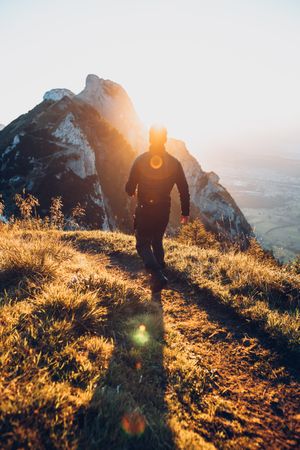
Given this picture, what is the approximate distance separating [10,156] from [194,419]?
165 feet

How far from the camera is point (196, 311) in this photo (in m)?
4.70

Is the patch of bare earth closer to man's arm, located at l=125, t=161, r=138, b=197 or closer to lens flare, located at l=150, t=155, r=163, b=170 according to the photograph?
man's arm, located at l=125, t=161, r=138, b=197

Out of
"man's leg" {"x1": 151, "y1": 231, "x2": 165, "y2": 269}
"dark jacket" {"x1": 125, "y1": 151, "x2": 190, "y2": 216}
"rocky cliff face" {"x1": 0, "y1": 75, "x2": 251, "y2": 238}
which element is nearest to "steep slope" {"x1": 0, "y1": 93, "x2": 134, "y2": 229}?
"rocky cliff face" {"x1": 0, "y1": 75, "x2": 251, "y2": 238}

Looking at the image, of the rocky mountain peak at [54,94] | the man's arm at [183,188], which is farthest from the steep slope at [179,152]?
the man's arm at [183,188]

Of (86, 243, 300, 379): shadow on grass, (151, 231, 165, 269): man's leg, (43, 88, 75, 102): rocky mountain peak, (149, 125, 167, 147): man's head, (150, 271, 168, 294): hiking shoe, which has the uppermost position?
(43, 88, 75, 102): rocky mountain peak

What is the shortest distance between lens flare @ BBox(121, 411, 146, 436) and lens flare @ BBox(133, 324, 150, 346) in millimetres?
1188

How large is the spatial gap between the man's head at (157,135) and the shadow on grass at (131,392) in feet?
8.90

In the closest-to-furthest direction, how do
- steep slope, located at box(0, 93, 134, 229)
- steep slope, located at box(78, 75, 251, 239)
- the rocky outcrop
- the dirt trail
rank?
the dirt trail, steep slope, located at box(0, 93, 134, 229), the rocky outcrop, steep slope, located at box(78, 75, 251, 239)

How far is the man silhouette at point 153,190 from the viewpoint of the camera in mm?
4969

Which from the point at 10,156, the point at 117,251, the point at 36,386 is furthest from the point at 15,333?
the point at 10,156

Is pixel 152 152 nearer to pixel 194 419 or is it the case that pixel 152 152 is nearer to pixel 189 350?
pixel 189 350

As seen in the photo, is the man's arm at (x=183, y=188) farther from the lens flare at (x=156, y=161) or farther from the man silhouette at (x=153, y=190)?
the lens flare at (x=156, y=161)

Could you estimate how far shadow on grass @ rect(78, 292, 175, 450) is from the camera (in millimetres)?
2096

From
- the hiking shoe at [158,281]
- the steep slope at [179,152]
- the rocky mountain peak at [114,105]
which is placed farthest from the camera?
the rocky mountain peak at [114,105]
